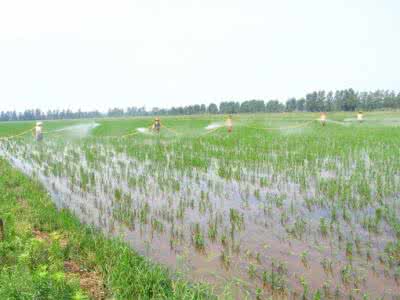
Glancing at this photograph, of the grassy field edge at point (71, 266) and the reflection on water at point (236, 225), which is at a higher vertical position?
the grassy field edge at point (71, 266)

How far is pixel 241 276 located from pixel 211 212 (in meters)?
2.13

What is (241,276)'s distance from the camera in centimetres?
354

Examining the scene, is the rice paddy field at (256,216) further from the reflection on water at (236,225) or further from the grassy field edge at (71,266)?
the grassy field edge at (71,266)

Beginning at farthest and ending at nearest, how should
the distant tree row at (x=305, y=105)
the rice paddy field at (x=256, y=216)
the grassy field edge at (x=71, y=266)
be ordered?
the distant tree row at (x=305, y=105), the rice paddy field at (x=256, y=216), the grassy field edge at (x=71, y=266)

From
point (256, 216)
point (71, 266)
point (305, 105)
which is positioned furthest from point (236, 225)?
point (305, 105)

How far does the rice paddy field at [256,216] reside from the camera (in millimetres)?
3488

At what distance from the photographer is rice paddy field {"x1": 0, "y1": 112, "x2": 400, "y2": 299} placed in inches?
137

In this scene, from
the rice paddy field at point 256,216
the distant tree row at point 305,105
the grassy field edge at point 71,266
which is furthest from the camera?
the distant tree row at point 305,105

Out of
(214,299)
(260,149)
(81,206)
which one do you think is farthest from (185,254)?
(260,149)

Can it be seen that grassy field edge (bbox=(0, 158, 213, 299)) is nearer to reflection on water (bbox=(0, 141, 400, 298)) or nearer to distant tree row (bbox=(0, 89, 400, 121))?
reflection on water (bbox=(0, 141, 400, 298))

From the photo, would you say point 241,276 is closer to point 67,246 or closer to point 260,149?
point 67,246

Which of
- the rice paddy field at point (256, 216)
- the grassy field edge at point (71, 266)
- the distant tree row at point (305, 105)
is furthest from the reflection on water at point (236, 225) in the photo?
the distant tree row at point (305, 105)

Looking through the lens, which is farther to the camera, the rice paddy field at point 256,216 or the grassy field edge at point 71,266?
the rice paddy field at point 256,216

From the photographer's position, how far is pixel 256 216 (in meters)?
5.38
